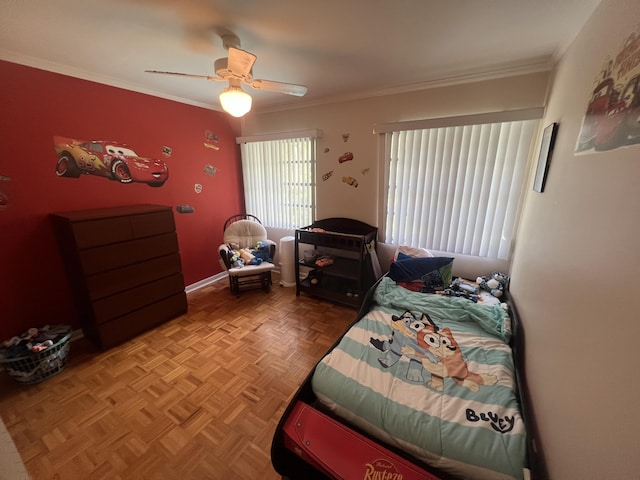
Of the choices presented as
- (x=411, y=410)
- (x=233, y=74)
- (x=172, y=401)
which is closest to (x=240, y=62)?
(x=233, y=74)

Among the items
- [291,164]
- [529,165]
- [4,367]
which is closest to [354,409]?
[529,165]

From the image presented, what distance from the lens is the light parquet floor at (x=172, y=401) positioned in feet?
4.46

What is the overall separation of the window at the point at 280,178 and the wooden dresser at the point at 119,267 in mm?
1481

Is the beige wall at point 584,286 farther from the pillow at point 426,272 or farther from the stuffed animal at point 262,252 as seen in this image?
the stuffed animal at point 262,252

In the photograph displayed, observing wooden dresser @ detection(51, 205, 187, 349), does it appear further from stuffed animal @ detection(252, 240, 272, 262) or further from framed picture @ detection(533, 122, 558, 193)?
framed picture @ detection(533, 122, 558, 193)

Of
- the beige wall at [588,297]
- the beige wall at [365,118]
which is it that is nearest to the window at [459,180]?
the beige wall at [365,118]

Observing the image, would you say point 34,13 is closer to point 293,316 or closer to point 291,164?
point 291,164

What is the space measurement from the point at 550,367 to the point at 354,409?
0.92 meters

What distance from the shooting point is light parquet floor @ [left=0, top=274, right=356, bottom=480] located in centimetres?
136

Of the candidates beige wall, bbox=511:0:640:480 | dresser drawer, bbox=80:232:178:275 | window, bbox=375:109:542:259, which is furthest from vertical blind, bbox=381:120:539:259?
dresser drawer, bbox=80:232:178:275

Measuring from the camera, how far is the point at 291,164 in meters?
3.41

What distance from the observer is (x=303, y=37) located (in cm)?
159

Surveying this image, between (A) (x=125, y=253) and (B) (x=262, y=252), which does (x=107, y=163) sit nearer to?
(A) (x=125, y=253)

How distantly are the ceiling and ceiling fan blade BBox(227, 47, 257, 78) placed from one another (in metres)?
0.18
